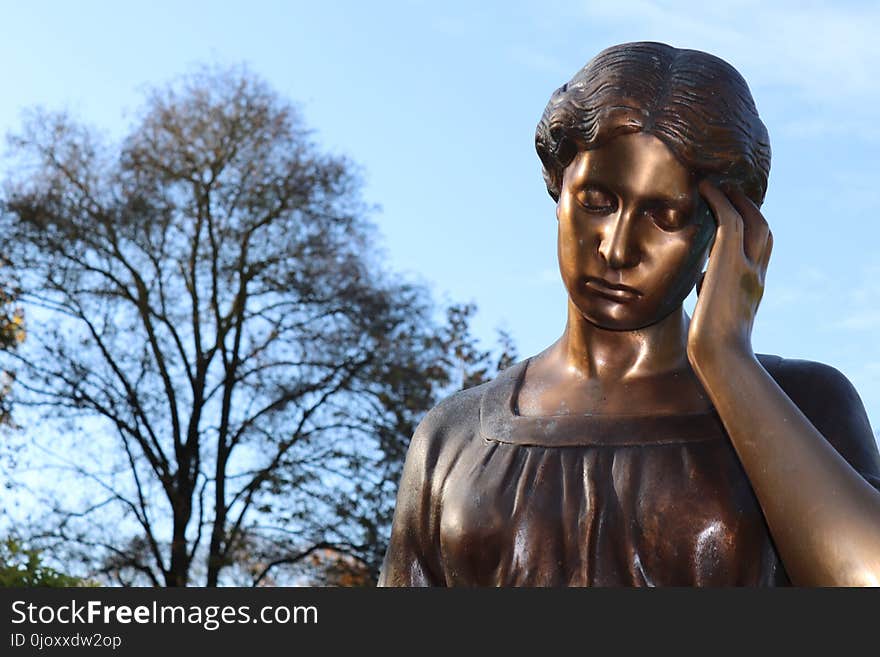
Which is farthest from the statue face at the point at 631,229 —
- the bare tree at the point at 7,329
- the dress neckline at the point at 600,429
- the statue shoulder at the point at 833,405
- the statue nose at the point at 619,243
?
the bare tree at the point at 7,329

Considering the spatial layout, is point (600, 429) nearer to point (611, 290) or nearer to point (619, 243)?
point (611, 290)

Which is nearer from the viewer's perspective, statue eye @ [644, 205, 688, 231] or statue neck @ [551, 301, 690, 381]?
statue eye @ [644, 205, 688, 231]

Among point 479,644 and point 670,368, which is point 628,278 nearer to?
point 670,368

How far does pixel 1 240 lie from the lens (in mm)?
18891

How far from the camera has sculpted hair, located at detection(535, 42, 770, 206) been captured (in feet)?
10.8

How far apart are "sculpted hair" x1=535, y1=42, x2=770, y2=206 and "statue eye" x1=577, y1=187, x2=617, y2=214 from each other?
4.5 inches

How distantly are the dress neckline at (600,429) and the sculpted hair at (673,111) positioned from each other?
568 millimetres

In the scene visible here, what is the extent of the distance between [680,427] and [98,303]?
16.3 meters

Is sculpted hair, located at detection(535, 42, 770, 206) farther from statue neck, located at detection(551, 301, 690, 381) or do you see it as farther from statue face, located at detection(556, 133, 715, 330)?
statue neck, located at detection(551, 301, 690, 381)

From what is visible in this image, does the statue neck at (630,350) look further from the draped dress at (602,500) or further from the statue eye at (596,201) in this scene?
the statue eye at (596,201)

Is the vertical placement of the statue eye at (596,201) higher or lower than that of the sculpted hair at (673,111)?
lower

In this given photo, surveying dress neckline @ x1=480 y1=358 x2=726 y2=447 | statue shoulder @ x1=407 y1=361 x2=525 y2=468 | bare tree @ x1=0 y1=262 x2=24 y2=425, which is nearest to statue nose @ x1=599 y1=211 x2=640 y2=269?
dress neckline @ x1=480 y1=358 x2=726 y2=447

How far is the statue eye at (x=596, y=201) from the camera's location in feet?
10.9

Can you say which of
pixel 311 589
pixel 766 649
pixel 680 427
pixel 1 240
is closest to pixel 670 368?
pixel 680 427
